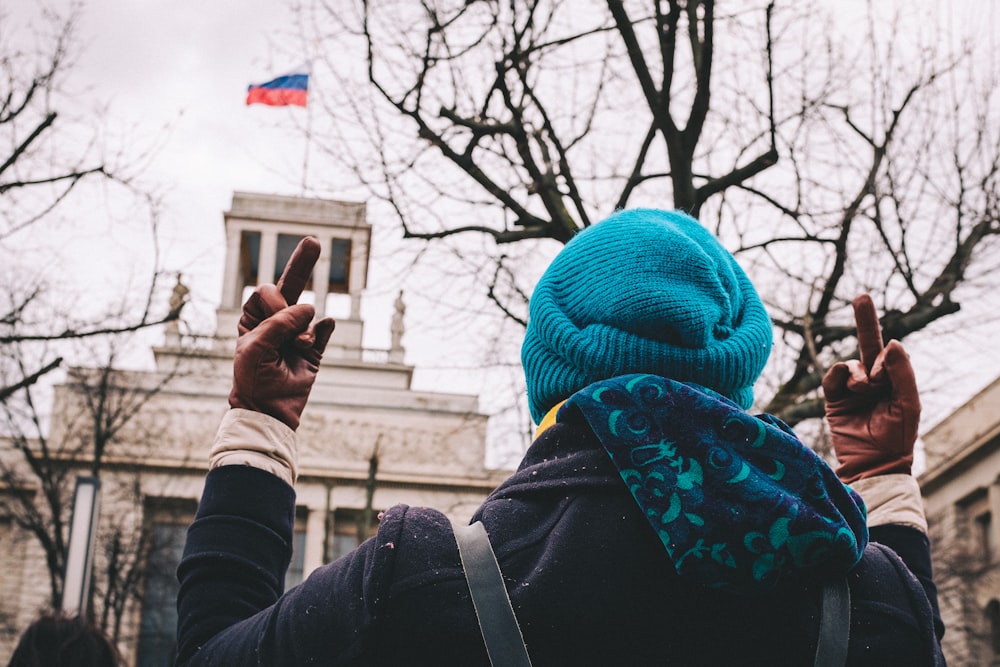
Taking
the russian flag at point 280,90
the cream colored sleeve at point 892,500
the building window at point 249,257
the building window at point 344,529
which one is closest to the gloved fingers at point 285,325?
the cream colored sleeve at point 892,500

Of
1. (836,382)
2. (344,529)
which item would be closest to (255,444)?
(836,382)

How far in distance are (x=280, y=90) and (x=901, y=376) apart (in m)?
28.0

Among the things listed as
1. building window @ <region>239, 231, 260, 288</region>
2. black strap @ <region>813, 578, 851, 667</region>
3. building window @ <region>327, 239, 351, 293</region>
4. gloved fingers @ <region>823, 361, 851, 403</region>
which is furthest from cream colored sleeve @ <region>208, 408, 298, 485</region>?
building window @ <region>239, 231, 260, 288</region>

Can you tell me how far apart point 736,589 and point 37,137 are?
32.0 feet

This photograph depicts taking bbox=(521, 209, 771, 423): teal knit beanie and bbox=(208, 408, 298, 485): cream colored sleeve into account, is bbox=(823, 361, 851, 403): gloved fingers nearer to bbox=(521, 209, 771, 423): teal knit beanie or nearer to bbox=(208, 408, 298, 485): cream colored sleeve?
bbox=(521, 209, 771, 423): teal knit beanie

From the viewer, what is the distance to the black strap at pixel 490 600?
128 cm

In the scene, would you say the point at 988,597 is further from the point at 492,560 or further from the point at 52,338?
the point at 492,560

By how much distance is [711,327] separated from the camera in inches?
Result: 60.1

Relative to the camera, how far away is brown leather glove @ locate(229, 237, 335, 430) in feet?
5.31

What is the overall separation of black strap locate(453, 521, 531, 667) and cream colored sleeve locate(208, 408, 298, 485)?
1.11 ft

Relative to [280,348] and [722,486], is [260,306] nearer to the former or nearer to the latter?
[280,348]

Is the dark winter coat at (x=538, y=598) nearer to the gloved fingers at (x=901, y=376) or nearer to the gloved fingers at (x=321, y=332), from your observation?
the gloved fingers at (x=321, y=332)

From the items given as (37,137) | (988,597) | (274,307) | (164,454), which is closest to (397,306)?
(164,454)

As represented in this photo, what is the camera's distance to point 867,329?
1860 mm
